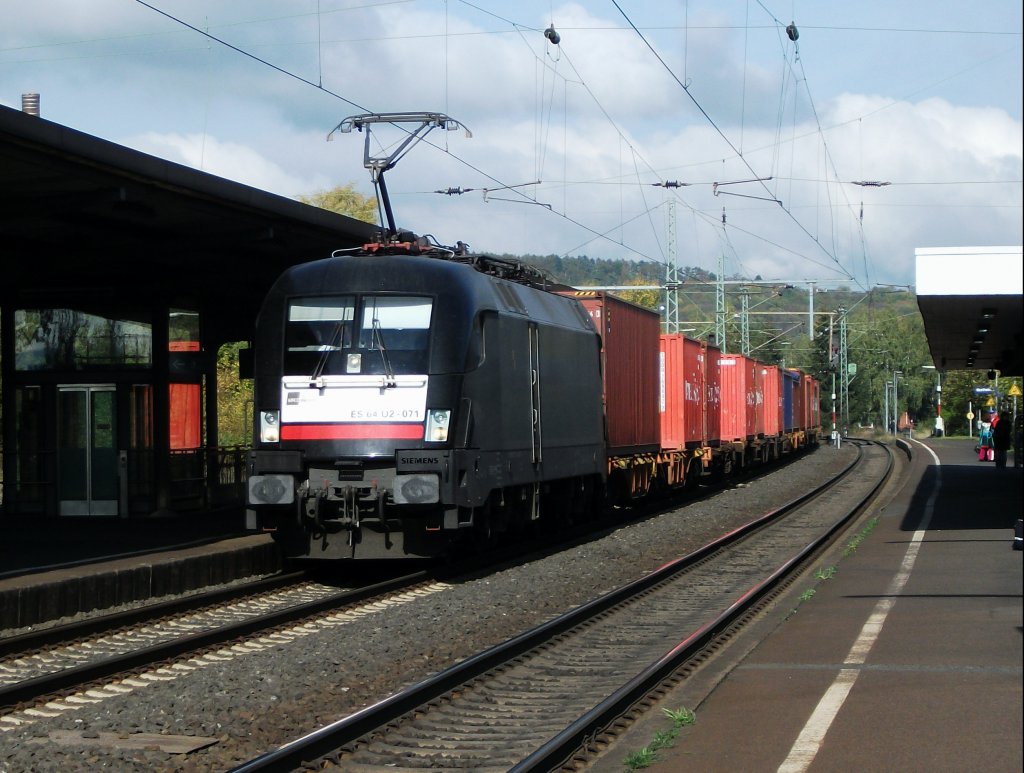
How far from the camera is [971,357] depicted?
2431cm

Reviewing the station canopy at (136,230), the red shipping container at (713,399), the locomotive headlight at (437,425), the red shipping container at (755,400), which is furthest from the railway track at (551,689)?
the red shipping container at (755,400)

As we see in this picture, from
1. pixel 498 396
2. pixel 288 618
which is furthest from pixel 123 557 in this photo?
pixel 498 396

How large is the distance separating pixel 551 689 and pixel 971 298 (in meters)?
3.69

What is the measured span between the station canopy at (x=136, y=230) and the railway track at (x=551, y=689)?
5870mm

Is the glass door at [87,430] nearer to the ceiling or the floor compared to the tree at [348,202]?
nearer to the floor

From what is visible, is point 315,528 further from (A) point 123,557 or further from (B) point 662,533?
(B) point 662,533

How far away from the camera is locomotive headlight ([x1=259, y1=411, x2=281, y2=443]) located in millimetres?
13305

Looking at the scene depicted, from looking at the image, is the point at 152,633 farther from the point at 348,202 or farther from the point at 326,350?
the point at 348,202

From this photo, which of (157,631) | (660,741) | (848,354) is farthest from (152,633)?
(848,354)

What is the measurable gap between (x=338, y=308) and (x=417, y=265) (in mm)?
936

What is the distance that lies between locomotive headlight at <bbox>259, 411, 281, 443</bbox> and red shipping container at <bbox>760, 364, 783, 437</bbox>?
2842 centimetres

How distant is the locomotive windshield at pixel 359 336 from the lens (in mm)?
13133

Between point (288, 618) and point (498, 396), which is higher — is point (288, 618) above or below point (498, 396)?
below

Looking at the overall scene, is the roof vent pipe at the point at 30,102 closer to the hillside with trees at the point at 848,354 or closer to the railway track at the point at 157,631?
the railway track at the point at 157,631
